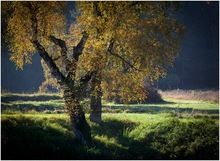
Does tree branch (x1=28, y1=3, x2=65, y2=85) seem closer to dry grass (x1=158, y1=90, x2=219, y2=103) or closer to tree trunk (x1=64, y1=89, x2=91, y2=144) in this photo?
tree trunk (x1=64, y1=89, x2=91, y2=144)

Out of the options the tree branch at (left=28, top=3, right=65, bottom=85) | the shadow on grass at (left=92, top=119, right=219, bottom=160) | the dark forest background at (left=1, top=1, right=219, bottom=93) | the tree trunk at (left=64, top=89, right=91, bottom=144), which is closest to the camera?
the tree branch at (left=28, top=3, right=65, bottom=85)

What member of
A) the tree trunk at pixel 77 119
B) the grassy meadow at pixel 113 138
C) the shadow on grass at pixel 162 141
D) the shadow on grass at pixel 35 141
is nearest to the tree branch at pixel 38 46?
the tree trunk at pixel 77 119

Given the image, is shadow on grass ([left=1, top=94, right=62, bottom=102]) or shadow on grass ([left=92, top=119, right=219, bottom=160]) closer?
shadow on grass ([left=92, top=119, right=219, bottom=160])

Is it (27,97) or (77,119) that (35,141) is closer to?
(77,119)

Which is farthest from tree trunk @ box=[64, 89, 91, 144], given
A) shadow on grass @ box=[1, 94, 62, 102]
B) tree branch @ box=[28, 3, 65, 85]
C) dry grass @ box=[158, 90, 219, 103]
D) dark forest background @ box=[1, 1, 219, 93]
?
dark forest background @ box=[1, 1, 219, 93]

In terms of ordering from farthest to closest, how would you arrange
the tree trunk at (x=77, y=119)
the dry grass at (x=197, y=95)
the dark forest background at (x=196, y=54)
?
the dark forest background at (x=196, y=54) < the dry grass at (x=197, y=95) < the tree trunk at (x=77, y=119)

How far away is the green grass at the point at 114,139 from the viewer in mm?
18703

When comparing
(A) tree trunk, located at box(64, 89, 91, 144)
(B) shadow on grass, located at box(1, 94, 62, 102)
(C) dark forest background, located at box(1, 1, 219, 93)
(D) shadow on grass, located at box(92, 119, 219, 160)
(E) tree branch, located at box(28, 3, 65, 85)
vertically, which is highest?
(C) dark forest background, located at box(1, 1, 219, 93)

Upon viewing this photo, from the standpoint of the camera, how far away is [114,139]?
74.6 ft

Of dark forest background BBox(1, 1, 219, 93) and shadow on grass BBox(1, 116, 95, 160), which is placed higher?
dark forest background BBox(1, 1, 219, 93)

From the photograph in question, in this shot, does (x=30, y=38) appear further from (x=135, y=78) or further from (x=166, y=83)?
(x=166, y=83)

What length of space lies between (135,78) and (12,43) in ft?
27.0

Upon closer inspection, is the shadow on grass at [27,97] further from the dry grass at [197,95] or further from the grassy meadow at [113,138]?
the dry grass at [197,95]

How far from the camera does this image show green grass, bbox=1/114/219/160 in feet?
61.4
